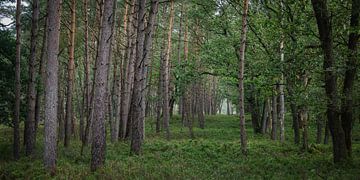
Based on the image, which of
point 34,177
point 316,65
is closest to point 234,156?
point 316,65

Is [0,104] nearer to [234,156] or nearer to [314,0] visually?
[234,156]

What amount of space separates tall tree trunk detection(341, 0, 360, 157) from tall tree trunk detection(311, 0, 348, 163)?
391mm

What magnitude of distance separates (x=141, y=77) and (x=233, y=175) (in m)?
6.36

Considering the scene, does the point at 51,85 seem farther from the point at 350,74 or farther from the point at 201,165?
the point at 350,74

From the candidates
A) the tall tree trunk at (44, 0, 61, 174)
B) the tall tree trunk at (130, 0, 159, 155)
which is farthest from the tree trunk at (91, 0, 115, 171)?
the tall tree trunk at (130, 0, 159, 155)

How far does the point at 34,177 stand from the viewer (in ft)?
Result: 31.7

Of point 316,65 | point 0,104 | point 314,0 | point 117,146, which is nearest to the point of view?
point 314,0

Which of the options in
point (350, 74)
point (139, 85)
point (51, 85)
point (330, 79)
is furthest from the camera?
point (139, 85)

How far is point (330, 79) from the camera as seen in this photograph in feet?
37.4

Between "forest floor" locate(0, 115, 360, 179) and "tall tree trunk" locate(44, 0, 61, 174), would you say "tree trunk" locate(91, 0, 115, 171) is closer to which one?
"forest floor" locate(0, 115, 360, 179)

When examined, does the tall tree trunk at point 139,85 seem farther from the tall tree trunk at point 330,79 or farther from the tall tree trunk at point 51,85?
the tall tree trunk at point 330,79

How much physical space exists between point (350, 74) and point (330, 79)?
918 millimetres

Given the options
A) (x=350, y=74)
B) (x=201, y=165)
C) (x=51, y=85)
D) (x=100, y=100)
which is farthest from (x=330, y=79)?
(x=51, y=85)

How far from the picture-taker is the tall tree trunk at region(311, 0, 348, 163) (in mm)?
11008
